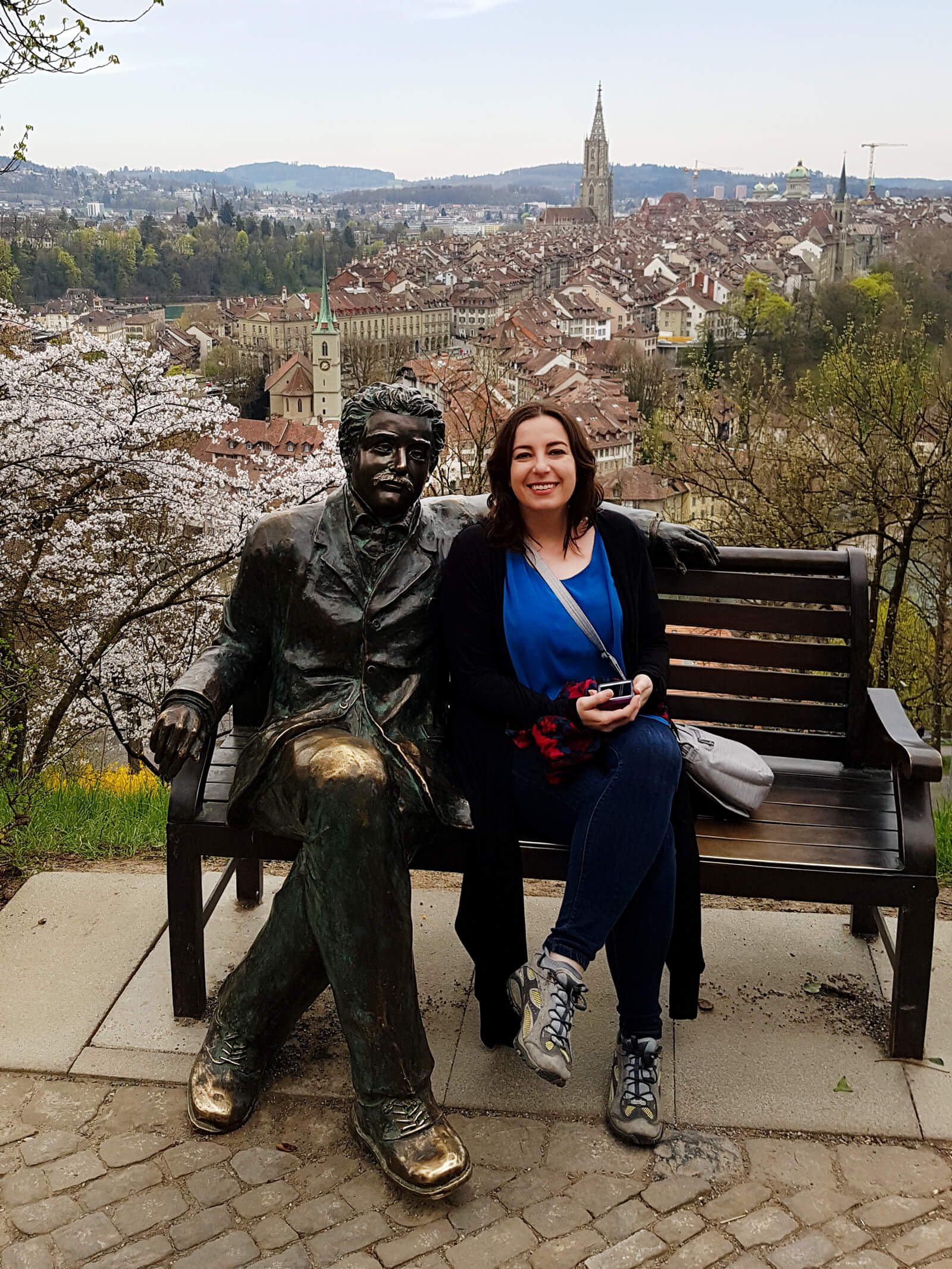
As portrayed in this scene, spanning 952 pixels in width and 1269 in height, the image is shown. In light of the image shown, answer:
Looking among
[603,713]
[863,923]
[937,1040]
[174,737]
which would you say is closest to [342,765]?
[174,737]

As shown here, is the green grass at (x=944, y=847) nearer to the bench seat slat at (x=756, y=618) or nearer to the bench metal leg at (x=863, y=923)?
the bench metal leg at (x=863, y=923)

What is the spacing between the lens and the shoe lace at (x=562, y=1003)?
2.77m

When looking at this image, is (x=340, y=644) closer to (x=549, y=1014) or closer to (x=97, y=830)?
(x=549, y=1014)

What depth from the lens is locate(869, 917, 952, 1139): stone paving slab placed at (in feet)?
9.94

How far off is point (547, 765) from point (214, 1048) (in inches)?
40.4

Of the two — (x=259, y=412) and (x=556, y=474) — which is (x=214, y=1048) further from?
(x=259, y=412)

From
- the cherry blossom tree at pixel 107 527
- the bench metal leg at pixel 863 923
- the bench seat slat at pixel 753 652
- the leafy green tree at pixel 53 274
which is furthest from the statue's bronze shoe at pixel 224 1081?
the leafy green tree at pixel 53 274

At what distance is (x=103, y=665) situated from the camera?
14625mm

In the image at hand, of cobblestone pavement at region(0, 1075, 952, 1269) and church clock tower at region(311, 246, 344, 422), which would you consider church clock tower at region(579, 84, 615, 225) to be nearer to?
church clock tower at region(311, 246, 344, 422)

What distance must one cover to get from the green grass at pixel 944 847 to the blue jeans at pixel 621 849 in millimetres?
1606

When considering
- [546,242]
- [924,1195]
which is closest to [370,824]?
[924,1195]

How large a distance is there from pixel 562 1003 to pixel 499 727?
2.24 feet

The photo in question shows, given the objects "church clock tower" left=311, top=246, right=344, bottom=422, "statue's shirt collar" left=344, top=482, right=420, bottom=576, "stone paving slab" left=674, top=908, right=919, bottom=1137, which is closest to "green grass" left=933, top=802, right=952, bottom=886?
"stone paving slab" left=674, top=908, right=919, bottom=1137

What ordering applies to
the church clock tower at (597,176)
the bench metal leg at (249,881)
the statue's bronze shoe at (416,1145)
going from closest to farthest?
1. the statue's bronze shoe at (416,1145)
2. the bench metal leg at (249,881)
3. the church clock tower at (597,176)
